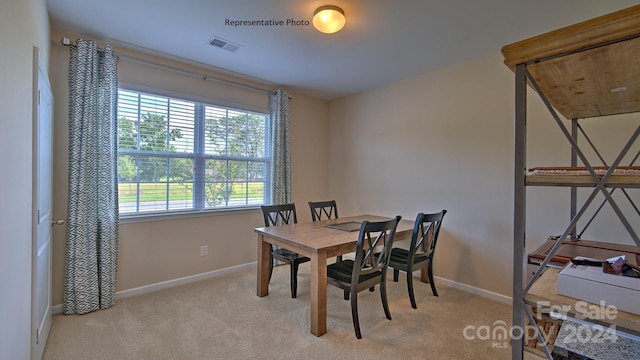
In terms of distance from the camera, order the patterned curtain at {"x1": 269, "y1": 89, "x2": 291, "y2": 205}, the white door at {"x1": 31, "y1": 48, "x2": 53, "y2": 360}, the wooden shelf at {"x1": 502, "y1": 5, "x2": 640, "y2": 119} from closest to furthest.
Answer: the wooden shelf at {"x1": 502, "y1": 5, "x2": 640, "y2": 119}
the white door at {"x1": 31, "y1": 48, "x2": 53, "y2": 360}
the patterned curtain at {"x1": 269, "y1": 89, "x2": 291, "y2": 205}

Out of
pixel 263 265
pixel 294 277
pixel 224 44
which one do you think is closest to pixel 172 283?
pixel 263 265

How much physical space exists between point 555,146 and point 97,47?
171 inches

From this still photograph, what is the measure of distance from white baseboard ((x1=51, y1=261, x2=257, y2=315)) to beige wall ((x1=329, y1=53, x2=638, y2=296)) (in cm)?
202

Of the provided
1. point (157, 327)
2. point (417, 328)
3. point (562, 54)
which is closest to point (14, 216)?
point (157, 327)

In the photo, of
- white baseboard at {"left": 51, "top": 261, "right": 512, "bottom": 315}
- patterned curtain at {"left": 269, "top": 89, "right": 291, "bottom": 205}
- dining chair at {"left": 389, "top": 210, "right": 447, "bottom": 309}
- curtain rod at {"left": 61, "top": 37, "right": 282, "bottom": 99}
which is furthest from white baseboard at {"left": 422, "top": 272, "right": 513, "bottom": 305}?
curtain rod at {"left": 61, "top": 37, "right": 282, "bottom": 99}

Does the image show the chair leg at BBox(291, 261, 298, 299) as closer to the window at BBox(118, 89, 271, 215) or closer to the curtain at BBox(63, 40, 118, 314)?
the window at BBox(118, 89, 271, 215)

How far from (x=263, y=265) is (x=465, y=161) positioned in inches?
97.9

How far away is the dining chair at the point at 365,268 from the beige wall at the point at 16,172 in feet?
6.25

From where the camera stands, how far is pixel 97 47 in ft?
8.93

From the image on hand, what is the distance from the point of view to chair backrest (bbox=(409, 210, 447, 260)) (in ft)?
8.83

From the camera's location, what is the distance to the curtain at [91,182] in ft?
8.47

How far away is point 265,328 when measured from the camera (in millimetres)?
2387

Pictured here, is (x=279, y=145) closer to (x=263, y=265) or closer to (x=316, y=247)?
(x=263, y=265)

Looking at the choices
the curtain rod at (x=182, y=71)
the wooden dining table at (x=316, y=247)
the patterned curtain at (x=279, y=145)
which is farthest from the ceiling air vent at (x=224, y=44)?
the wooden dining table at (x=316, y=247)
